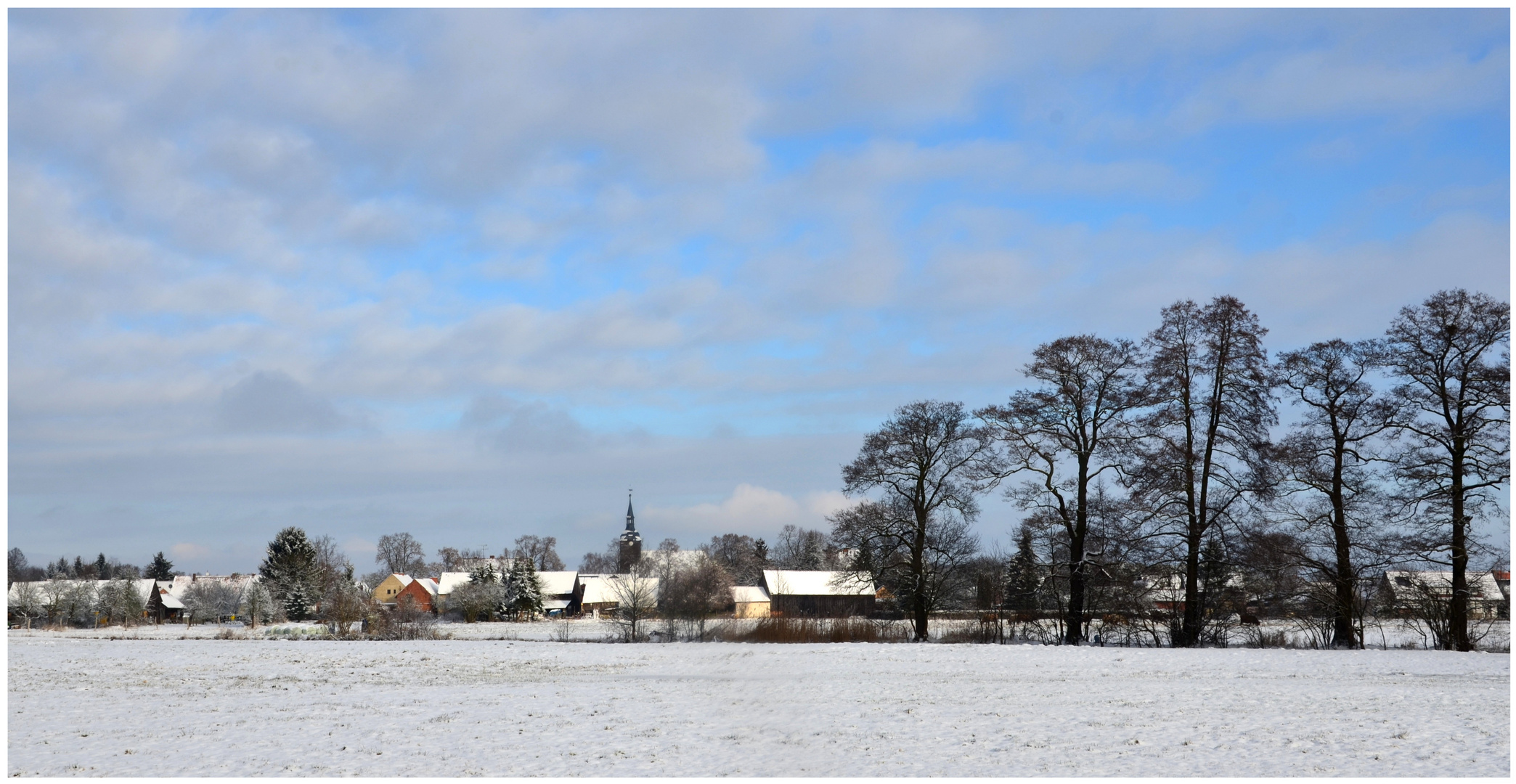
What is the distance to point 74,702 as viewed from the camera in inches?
711

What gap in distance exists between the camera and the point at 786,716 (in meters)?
16.1

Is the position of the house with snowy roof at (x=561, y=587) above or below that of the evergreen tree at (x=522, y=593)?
below

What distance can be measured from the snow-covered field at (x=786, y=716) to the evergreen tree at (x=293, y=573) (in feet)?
143

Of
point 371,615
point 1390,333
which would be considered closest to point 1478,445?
point 1390,333

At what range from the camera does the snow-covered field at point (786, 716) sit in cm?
1217

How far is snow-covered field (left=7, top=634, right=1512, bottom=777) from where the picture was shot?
39.9 ft

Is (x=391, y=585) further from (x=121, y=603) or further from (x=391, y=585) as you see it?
(x=121, y=603)

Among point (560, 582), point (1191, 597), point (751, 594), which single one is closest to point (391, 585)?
point (560, 582)

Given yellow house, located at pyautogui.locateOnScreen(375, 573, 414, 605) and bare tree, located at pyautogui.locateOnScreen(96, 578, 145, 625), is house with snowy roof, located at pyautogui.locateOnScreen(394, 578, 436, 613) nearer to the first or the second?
yellow house, located at pyautogui.locateOnScreen(375, 573, 414, 605)

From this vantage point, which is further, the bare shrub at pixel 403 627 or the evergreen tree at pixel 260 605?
the evergreen tree at pixel 260 605

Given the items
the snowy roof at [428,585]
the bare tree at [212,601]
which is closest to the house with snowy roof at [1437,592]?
the bare tree at [212,601]

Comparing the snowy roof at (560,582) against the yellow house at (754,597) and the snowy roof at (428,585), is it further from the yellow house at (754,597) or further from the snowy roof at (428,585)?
the yellow house at (754,597)

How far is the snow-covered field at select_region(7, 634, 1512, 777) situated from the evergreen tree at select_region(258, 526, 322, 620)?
43.7m

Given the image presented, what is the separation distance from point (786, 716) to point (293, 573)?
2438 inches
